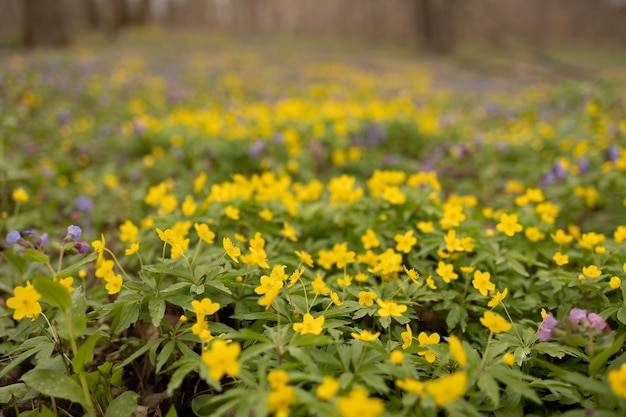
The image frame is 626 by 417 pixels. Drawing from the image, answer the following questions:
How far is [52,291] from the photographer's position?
1.40 m

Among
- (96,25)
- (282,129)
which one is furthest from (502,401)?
(96,25)

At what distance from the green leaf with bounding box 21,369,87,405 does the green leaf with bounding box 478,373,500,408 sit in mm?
1321

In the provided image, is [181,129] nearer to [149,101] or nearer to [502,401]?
[149,101]

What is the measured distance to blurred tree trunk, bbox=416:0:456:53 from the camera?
21734mm

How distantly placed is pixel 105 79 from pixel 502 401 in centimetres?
831

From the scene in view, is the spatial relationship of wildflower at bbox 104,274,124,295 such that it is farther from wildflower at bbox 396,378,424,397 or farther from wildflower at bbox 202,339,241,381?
wildflower at bbox 396,378,424,397

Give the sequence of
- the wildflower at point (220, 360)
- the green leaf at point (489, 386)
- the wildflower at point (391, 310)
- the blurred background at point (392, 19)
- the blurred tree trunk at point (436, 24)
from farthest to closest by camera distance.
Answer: the blurred background at point (392, 19), the blurred tree trunk at point (436, 24), the wildflower at point (391, 310), the green leaf at point (489, 386), the wildflower at point (220, 360)

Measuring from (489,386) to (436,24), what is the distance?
24.2 m

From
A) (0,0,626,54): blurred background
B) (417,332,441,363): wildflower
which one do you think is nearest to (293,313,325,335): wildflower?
(417,332,441,363): wildflower

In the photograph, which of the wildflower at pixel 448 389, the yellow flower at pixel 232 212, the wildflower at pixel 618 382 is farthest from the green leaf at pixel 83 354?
the wildflower at pixel 618 382

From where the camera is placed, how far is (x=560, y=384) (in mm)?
1433

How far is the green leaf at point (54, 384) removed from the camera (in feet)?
4.77

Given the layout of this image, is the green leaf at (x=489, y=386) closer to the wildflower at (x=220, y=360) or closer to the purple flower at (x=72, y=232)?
the wildflower at (x=220, y=360)

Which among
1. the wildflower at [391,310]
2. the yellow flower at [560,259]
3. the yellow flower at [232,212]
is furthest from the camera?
the yellow flower at [232,212]
